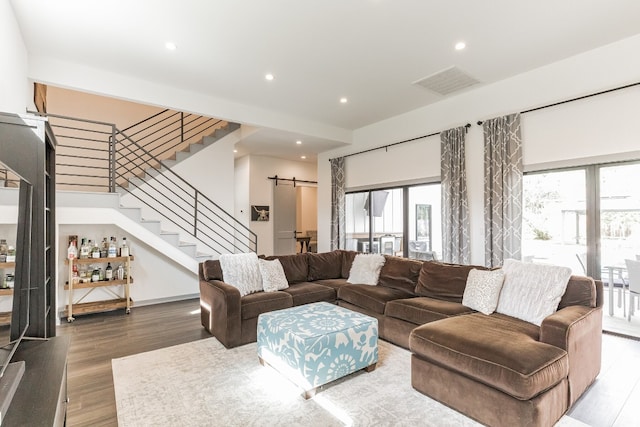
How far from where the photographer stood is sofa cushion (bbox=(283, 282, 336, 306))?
13.1ft

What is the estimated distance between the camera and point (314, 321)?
9.29 feet

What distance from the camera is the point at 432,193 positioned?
5.45 meters

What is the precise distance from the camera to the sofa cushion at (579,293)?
8.61 feet

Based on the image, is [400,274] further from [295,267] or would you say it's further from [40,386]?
[40,386]

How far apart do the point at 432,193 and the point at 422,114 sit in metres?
1.34

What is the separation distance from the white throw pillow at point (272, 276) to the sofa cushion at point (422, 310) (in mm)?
1376

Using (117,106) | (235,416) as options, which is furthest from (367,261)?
(117,106)

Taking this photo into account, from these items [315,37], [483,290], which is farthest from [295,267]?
[315,37]

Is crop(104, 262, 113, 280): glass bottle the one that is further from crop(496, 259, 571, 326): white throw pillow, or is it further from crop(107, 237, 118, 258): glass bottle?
crop(496, 259, 571, 326): white throw pillow

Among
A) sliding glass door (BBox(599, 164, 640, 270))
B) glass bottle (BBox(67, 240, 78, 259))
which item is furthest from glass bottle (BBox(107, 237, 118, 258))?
sliding glass door (BBox(599, 164, 640, 270))

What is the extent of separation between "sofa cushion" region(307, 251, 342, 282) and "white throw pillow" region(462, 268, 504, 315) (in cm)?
211

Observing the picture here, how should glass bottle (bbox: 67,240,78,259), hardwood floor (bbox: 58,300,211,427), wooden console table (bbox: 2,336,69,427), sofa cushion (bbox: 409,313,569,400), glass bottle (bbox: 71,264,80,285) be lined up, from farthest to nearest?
glass bottle (bbox: 71,264,80,285)
glass bottle (bbox: 67,240,78,259)
hardwood floor (bbox: 58,300,211,427)
sofa cushion (bbox: 409,313,569,400)
wooden console table (bbox: 2,336,69,427)

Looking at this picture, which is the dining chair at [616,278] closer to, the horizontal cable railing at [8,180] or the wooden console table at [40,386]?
the wooden console table at [40,386]

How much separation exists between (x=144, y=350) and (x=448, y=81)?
4.90m
